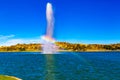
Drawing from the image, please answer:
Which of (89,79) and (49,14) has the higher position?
(49,14)

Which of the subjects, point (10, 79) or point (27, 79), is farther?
point (27, 79)

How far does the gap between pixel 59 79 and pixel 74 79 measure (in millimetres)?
2780

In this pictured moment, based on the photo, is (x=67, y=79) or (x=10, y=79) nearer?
(x=10, y=79)

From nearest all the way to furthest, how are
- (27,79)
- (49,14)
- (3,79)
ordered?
(3,79) → (27,79) → (49,14)

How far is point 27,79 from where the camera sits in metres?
56.8

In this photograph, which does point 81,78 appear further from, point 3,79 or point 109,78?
point 3,79

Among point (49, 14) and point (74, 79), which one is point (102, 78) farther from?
point (49, 14)

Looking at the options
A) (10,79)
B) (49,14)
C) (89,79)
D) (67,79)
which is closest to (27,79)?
(67,79)

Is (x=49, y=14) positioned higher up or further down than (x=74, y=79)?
higher up

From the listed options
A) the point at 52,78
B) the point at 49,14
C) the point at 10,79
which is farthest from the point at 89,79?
→ the point at 49,14

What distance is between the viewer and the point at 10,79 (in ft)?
142

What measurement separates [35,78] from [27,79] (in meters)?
2.73

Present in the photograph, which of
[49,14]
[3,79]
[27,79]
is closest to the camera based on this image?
[3,79]

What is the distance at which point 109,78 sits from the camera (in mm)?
60250
